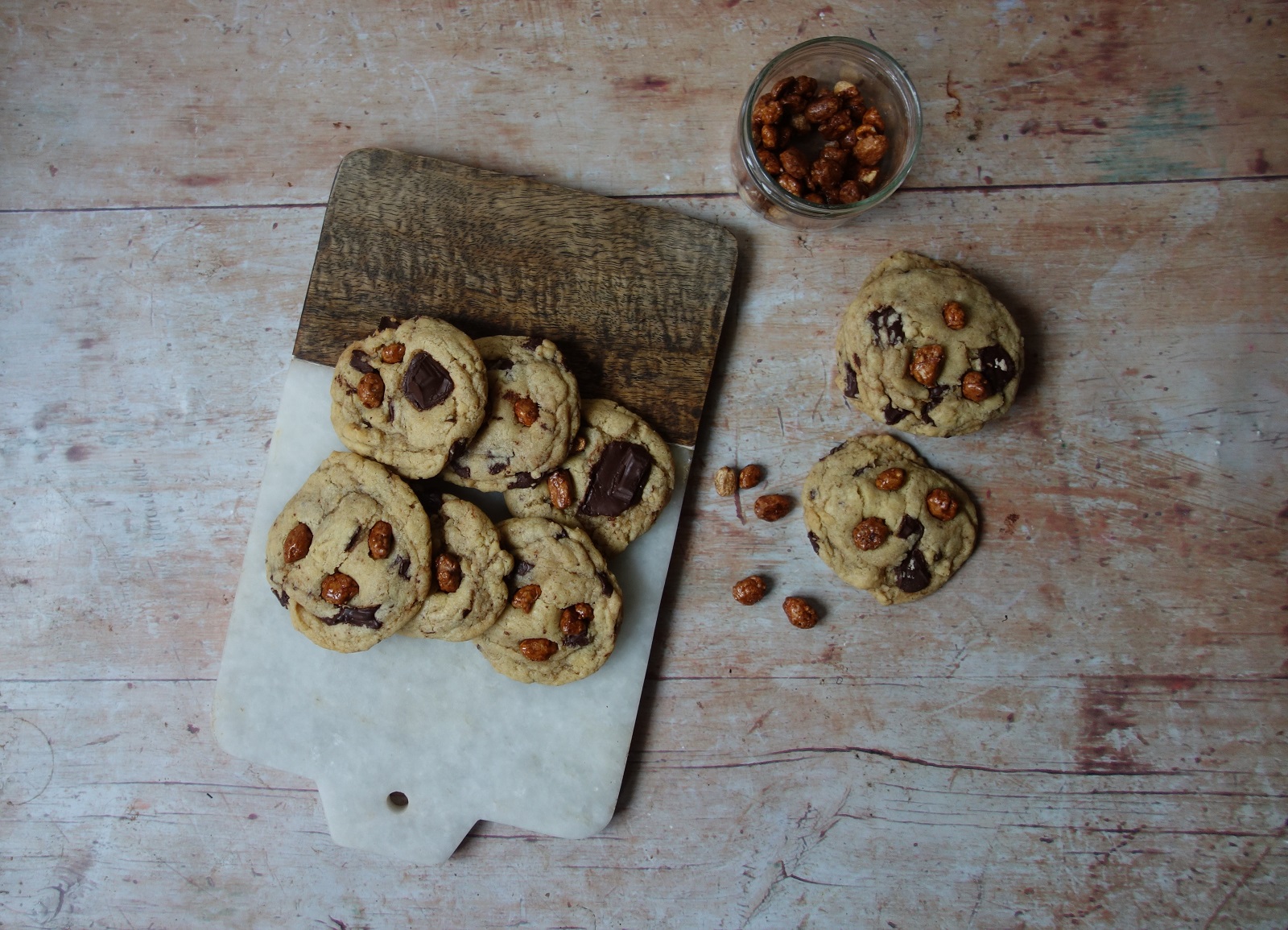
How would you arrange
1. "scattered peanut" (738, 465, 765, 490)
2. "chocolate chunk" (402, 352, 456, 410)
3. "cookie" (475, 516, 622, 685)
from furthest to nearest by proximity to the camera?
"scattered peanut" (738, 465, 765, 490)
"cookie" (475, 516, 622, 685)
"chocolate chunk" (402, 352, 456, 410)

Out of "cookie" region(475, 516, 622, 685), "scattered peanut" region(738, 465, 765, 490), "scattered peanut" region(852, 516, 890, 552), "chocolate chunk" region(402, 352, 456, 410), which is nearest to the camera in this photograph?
"chocolate chunk" region(402, 352, 456, 410)

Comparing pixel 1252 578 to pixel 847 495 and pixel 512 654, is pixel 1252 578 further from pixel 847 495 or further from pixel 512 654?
pixel 512 654

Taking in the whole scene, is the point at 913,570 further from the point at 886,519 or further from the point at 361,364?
the point at 361,364

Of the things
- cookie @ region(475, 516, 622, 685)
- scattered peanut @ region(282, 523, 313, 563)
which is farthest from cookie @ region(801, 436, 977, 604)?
scattered peanut @ region(282, 523, 313, 563)

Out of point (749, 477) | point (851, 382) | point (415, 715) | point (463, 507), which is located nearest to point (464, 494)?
point (463, 507)

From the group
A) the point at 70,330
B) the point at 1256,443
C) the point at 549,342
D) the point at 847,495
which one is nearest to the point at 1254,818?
the point at 1256,443

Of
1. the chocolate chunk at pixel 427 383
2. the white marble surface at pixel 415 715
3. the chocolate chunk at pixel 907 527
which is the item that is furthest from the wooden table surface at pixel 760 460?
the chocolate chunk at pixel 427 383

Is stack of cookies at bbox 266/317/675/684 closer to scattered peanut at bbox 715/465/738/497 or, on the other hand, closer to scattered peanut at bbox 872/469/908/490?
scattered peanut at bbox 715/465/738/497
